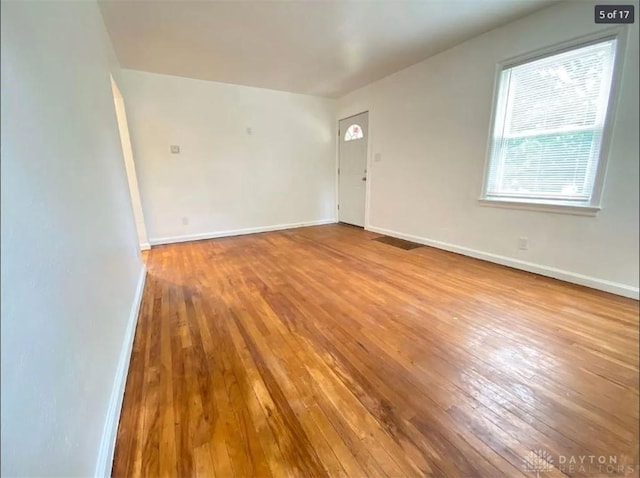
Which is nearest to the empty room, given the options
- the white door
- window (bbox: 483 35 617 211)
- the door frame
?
window (bbox: 483 35 617 211)

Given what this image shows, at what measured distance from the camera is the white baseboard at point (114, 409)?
0.91 metres

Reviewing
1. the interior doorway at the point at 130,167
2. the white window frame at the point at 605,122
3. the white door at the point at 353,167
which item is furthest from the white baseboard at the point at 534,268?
the interior doorway at the point at 130,167

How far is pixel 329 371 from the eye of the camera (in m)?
1.38

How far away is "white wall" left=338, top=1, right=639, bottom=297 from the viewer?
0.44 metres

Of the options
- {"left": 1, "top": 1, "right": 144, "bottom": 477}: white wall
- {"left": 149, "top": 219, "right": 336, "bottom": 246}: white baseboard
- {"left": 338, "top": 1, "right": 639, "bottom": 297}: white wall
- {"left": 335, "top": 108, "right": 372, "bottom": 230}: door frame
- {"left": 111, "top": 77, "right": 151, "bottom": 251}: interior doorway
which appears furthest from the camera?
{"left": 335, "top": 108, "right": 372, "bottom": 230}: door frame

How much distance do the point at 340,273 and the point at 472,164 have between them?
188cm

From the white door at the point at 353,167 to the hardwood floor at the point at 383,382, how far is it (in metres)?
2.76

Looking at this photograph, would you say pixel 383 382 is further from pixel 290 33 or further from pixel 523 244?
pixel 290 33

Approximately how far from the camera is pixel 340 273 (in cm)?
271

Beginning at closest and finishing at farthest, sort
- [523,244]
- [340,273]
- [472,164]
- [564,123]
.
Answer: [564,123] → [523,244] → [340,273] → [472,164]

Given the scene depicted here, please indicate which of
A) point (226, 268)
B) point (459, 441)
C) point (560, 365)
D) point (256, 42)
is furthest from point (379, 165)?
point (459, 441)

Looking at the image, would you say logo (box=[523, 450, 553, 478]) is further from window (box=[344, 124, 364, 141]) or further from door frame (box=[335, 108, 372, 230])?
window (box=[344, 124, 364, 141])

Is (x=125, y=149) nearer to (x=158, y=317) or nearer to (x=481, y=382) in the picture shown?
(x=158, y=317)

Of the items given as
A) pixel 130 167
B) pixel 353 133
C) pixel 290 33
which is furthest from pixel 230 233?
pixel 290 33
